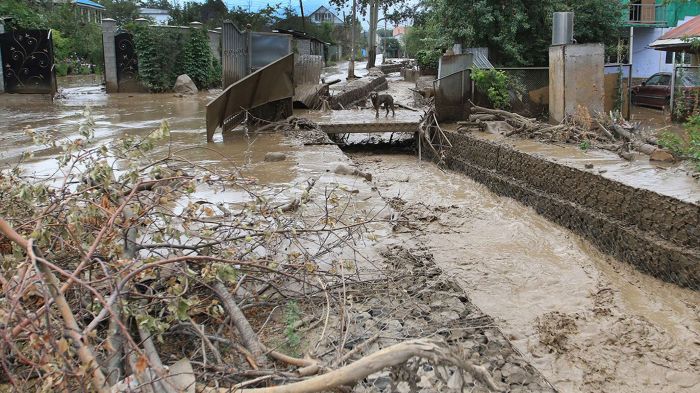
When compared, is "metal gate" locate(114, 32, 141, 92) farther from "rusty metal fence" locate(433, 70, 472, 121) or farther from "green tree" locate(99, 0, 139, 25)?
"green tree" locate(99, 0, 139, 25)

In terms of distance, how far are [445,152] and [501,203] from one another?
294 cm

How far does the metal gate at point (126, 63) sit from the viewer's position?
20.8 metres

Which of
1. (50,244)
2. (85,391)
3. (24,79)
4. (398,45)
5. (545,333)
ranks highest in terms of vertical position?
(398,45)

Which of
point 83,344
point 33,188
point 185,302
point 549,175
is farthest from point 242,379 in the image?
point 549,175

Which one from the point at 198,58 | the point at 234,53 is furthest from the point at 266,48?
the point at 198,58

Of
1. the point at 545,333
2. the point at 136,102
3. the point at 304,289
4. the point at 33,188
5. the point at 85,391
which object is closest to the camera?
the point at 85,391

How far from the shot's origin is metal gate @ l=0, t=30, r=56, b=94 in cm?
1733

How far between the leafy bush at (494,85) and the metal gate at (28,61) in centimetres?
1234

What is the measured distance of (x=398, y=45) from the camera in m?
84.1

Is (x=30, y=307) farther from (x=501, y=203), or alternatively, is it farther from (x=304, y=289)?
(x=501, y=203)

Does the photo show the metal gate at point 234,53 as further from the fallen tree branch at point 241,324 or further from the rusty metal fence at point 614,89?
the fallen tree branch at point 241,324

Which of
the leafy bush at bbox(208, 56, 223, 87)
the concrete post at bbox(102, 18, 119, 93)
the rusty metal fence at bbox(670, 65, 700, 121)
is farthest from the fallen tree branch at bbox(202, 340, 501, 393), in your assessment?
the leafy bush at bbox(208, 56, 223, 87)

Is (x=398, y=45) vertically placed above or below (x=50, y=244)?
above

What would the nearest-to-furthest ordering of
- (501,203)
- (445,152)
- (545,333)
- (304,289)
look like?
(304,289), (545,333), (501,203), (445,152)
